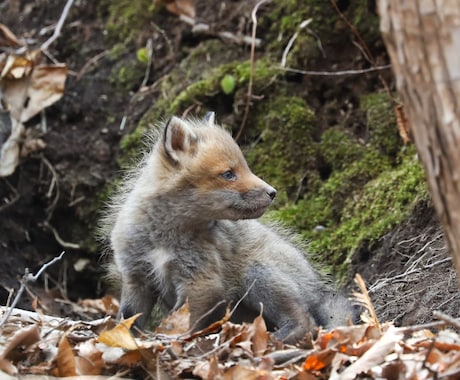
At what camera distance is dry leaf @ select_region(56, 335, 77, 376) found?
473 cm

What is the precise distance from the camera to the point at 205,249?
21.1 feet

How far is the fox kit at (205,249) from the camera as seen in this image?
20.7 feet

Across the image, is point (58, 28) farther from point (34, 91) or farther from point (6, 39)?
point (34, 91)

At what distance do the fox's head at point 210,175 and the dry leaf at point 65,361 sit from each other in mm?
1874

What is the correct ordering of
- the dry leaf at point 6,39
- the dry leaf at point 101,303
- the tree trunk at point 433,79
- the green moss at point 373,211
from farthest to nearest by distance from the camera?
the dry leaf at point 6,39 → the dry leaf at point 101,303 → the green moss at point 373,211 → the tree trunk at point 433,79

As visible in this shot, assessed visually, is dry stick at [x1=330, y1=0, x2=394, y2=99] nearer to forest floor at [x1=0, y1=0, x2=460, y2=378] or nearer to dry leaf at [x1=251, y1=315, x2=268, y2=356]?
forest floor at [x1=0, y1=0, x2=460, y2=378]

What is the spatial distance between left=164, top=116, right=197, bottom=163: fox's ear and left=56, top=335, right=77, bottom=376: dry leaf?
209cm

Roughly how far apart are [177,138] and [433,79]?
2.95m

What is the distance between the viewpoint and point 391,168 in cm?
849

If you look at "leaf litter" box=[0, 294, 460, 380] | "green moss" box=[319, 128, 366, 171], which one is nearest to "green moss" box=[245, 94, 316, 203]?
"green moss" box=[319, 128, 366, 171]

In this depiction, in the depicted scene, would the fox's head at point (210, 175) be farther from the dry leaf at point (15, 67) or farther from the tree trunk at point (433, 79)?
the dry leaf at point (15, 67)

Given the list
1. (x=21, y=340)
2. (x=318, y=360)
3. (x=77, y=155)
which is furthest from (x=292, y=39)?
(x=21, y=340)

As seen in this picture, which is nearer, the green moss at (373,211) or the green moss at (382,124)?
the green moss at (373,211)

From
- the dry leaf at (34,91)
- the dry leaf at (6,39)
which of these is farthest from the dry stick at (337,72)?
the dry leaf at (6,39)
